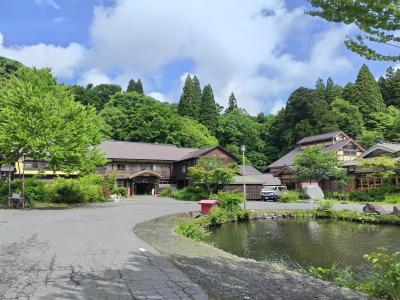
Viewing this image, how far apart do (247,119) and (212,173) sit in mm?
35886

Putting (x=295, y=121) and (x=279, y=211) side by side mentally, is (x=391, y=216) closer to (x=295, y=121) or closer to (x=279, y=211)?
(x=279, y=211)

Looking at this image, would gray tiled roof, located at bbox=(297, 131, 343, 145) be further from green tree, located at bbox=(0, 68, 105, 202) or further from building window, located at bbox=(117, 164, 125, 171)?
green tree, located at bbox=(0, 68, 105, 202)

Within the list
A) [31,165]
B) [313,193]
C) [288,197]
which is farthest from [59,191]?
[313,193]

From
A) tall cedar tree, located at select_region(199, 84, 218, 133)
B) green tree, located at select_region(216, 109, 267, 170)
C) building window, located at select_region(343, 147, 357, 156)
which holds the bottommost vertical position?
building window, located at select_region(343, 147, 357, 156)

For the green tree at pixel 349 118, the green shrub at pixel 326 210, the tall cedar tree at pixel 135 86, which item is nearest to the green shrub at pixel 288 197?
the green shrub at pixel 326 210

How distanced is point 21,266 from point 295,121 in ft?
199

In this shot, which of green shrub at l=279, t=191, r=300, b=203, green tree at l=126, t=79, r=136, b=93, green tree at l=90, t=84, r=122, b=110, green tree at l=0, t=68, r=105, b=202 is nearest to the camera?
green tree at l=0, t=68, r=105, b=202

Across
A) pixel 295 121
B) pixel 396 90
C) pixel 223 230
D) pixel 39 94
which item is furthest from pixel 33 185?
pixel 396 90

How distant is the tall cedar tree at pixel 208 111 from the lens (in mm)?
68125

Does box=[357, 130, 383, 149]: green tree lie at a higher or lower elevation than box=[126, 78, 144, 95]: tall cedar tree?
lower

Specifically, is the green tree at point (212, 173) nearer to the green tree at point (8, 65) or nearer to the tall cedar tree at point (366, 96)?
the tall cedar tree at point (366, 96)

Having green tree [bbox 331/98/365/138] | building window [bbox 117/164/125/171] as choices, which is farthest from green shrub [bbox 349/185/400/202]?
building window [bbox 117/164/125/171]

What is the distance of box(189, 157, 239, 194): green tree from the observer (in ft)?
116

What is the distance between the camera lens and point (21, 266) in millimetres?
7387
